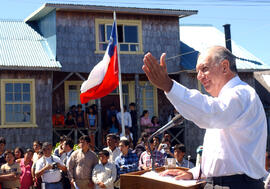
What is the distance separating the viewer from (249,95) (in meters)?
3.05

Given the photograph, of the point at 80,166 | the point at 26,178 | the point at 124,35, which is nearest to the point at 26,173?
the point at 26,178

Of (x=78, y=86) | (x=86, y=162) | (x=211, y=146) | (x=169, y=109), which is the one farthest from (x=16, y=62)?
(x=211, y=146)

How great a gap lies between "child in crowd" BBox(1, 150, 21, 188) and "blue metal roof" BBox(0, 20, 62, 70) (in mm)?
8294

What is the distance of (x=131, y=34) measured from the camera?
22.1 meters

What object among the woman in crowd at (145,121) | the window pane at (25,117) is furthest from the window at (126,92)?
the window pane at (25,117)

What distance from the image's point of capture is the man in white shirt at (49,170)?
1143 centimetres

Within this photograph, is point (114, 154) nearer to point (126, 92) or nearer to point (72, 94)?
point (72, 94)

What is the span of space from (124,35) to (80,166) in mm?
11253

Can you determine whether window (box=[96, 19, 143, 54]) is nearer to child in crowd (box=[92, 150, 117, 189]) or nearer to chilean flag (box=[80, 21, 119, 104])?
chilean flag (box=[80, 21, 119, 104])

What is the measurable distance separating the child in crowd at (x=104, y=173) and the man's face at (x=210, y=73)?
7.66m

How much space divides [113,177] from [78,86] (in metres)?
11.7

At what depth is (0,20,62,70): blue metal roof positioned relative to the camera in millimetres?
19391

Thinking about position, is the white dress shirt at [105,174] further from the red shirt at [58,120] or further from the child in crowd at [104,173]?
the red shirt at [58,120]

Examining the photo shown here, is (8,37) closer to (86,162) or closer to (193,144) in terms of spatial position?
(193,144)
